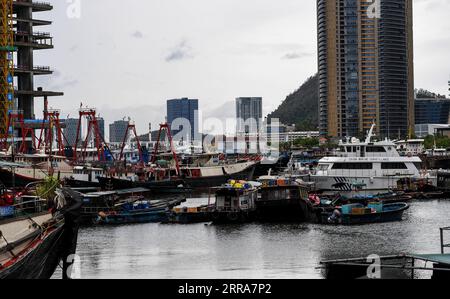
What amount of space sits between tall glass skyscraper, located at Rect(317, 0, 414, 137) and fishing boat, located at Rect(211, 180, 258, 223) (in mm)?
112224

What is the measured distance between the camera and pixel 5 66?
79312mm

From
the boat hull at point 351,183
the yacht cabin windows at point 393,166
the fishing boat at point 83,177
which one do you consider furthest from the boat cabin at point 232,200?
the fishing boat at point 83,177

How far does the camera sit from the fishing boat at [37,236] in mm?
18391

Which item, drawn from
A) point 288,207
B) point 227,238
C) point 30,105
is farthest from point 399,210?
point 30,105

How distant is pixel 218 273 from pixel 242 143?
170722mm

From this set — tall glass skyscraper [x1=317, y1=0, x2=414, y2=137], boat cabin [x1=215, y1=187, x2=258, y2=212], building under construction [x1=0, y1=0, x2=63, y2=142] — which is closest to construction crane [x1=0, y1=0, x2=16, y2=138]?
building under construction [x1=0, y1=0, x2=63, y2=142]

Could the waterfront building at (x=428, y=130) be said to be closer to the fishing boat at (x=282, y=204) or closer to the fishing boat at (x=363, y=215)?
the fishing boat at (x=363, y=215)

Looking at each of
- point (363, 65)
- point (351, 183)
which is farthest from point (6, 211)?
point (363, 65)

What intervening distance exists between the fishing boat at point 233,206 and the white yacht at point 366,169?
19.4 metres

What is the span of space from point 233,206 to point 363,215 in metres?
7.70

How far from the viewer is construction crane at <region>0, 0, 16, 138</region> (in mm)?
77562

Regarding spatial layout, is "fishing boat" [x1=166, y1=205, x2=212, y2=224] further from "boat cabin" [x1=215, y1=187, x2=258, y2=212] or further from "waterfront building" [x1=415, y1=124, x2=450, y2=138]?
"waterfront building" [x1=415, y1=124, x2=450, y2=138]

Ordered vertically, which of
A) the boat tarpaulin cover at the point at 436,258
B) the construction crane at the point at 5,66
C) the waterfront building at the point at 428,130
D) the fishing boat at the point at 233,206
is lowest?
the fishing boat at the point at 233,206

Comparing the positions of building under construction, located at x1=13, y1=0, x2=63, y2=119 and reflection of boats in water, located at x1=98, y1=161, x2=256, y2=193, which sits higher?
building under construction, located at x1=13, y1=0, x2=63, y2=119
